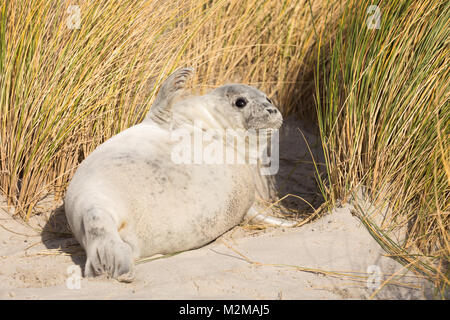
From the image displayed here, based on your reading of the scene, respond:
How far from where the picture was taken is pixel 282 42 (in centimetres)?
485

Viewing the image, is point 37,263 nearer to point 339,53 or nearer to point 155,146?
point 155,146

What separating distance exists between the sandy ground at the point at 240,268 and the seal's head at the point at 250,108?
68cm

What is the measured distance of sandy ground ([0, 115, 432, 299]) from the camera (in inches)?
92.1

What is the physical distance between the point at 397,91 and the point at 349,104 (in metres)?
0.29

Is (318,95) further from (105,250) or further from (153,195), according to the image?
(105,250)

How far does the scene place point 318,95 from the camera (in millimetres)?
3482

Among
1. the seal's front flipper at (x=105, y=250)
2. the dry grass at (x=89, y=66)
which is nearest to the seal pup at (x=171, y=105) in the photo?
the dry grass at (x=89, y=66)

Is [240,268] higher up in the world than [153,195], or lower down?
lower down

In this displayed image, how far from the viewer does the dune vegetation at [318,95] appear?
9.73ft

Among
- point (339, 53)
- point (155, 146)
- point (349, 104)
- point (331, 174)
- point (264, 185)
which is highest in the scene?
point (339, 53)

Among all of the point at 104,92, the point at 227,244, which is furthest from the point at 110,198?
the point at 104,92

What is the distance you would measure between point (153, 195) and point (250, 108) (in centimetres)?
99

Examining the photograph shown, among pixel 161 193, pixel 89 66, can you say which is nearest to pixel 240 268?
pixel 161 193

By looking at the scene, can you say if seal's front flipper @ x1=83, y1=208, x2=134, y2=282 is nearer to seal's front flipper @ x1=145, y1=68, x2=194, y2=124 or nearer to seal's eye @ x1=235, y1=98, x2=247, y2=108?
seal's front flipper @ x1=145, y1=68, x2=194, y2=124
